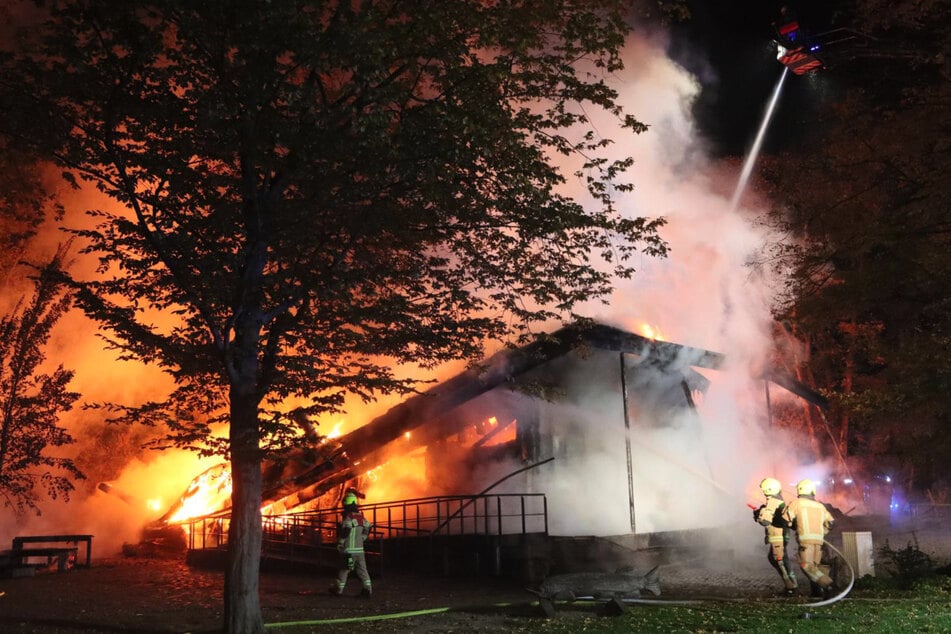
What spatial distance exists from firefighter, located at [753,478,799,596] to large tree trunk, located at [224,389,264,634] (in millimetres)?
7407

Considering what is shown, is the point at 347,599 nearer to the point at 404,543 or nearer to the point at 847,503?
the point at 404,543

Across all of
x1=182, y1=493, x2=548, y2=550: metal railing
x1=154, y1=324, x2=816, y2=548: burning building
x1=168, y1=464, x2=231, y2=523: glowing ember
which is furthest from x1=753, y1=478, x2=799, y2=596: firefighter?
x1=168, y1=464, x2=231, y2=523: glowing ember

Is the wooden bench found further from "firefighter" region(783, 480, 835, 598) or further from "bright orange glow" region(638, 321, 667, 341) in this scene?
"firefighter" region(783, 480, 835, 598)

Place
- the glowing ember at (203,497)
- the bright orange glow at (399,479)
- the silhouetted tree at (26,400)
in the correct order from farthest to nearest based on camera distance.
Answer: the glowing ember at (203,497), the bright orange glow at (399,479), the silhouetted tree at (26,400)

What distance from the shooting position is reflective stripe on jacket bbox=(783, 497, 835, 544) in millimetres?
10492

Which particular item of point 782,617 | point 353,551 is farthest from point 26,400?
point 782,617

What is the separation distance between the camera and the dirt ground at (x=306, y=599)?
Answer: 9.11 meters

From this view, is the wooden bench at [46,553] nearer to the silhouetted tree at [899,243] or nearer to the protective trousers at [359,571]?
the protective trousers at [359,571]

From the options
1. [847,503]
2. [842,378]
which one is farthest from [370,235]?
[847,503]

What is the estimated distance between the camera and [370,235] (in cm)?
944

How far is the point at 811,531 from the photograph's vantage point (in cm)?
1052

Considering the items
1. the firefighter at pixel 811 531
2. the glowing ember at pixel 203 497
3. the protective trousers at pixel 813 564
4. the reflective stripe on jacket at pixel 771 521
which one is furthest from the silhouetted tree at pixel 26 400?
the protective trousers at pixel 813 564

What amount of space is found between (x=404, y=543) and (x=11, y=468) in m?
8.76

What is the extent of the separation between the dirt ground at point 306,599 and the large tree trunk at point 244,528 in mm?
748
